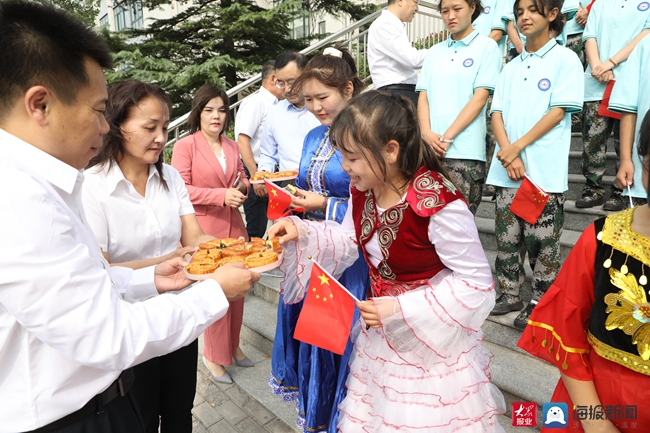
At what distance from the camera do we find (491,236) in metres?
3.83

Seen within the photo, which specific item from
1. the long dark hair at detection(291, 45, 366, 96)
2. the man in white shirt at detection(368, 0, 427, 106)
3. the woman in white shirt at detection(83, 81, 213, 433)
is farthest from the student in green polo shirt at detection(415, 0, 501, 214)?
the woman in white shirt at detection(83, 81, 213, 433)

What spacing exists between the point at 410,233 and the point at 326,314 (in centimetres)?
47

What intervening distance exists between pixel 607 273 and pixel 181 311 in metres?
1.27

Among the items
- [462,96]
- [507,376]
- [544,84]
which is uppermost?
[544,84]

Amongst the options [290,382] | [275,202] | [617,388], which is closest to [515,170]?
[275,202]

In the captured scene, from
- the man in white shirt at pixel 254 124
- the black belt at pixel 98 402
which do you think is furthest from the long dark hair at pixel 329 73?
the man in white shirt at pixel 254 124

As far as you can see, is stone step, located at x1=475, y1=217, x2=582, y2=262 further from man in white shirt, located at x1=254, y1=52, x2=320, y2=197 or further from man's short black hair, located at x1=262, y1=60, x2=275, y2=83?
man's short black hair, located at x1=262, y1=60, x2=275, y2=83

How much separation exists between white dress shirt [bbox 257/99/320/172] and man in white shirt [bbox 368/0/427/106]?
954 millimetres

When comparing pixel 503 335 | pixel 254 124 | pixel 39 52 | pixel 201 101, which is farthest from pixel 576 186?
pixel 39 52

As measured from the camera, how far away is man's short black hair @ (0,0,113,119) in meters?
1.02

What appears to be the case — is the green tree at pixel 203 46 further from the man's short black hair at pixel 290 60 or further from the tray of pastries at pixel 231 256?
the tray of pastries at pixel 231 256

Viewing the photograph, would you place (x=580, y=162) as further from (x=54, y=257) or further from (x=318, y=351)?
(x=54, y=257)

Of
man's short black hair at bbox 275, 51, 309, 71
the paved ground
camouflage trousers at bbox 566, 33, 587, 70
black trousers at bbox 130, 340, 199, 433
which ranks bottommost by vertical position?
the paved ground

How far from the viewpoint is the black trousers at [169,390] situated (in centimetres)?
208
